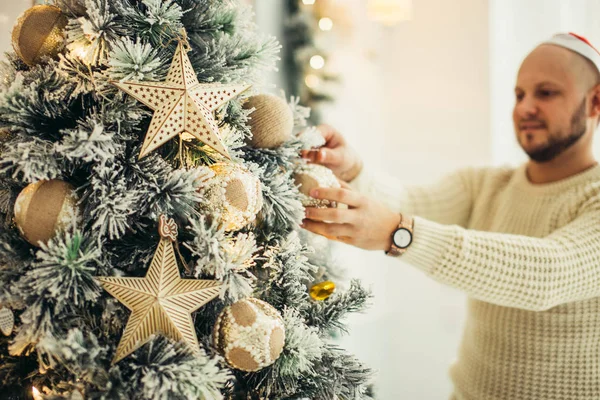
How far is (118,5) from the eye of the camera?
0.51 metres

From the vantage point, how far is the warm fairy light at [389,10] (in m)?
1.93

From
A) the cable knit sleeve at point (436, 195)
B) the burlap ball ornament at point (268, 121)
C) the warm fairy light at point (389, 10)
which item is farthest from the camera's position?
the warm fairy light at point (389, 10)

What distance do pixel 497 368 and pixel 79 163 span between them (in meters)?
0.98

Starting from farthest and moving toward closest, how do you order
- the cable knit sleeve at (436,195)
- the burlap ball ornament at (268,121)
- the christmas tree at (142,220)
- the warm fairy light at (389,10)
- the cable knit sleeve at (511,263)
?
the warm fairy light at (389,10), the cable knit sleeve at (436,195), the cable knit sleeve at (511,263), the burlap ball ornament at (268,121), the christmas tree at (142,220)

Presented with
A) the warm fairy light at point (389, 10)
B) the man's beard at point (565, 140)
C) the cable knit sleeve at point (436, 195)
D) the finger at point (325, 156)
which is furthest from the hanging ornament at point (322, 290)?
the warm fairy light at point (389, 10)

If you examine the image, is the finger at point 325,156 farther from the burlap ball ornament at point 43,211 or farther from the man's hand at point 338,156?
the burlap ball ornament at point 43,211

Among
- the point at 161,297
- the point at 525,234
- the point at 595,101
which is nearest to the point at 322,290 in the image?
the point at 161,297

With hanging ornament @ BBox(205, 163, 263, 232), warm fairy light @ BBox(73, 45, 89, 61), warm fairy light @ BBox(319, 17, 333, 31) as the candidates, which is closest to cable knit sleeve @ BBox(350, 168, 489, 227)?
hanging ornament @ BBox(205, 163, 263, 232)

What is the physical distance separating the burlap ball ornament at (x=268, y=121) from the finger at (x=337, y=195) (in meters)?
0.10

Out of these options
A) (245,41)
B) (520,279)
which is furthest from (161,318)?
(520,279)

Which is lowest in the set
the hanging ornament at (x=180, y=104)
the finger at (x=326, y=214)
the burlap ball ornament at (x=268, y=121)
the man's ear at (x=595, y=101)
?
the finger at (x=326, y=214)

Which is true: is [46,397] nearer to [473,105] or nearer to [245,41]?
[245,41]

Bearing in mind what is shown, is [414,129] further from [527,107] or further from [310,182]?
[310,182]

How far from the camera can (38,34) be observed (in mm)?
523
